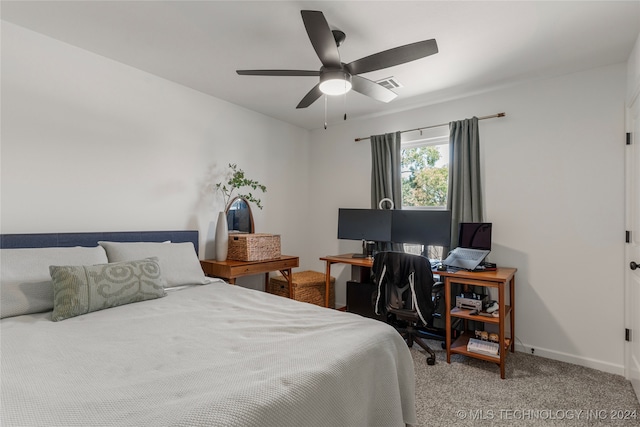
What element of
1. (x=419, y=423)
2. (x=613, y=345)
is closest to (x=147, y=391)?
(x=419, y=423)

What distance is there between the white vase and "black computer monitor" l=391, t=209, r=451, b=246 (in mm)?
1779

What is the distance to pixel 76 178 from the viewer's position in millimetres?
2432

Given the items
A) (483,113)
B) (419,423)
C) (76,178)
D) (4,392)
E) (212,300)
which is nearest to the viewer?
(4,392)

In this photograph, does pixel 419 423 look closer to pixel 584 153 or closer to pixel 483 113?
pixel 584 153

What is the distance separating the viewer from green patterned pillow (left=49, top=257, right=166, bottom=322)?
1722mm

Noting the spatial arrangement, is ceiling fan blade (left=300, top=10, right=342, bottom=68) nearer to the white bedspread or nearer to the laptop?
the white bedspread

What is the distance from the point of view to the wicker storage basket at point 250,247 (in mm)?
3215

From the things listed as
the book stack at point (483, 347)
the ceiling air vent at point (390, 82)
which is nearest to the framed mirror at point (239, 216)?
the ceiling air vent at point (390, 82)

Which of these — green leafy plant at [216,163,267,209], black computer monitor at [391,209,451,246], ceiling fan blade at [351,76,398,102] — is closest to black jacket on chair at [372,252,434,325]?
black computer monitor at [391,209,451,246]

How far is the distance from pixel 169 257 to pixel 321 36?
74.5 inches

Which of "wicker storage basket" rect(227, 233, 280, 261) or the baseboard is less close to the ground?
"wicker storage basket" rect(227, 233, 280, 261)

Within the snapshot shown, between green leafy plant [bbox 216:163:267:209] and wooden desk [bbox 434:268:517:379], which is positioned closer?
wooden desk [bbox 434:268:517:379]

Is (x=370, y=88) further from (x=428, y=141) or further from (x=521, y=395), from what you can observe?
(x=521, y=395)

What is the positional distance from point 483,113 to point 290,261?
2.53m
